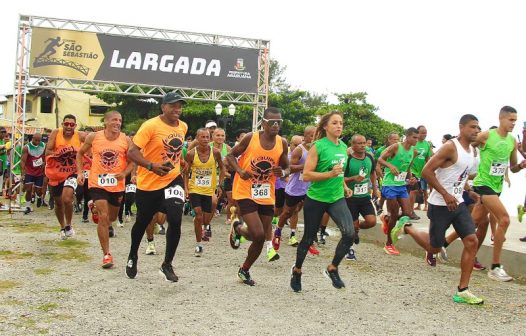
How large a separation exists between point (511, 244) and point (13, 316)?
24.5 feet

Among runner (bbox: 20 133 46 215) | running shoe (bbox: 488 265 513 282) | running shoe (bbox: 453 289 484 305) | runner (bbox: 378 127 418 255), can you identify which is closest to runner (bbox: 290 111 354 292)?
running shoe (bbox: 453 289 484 305)

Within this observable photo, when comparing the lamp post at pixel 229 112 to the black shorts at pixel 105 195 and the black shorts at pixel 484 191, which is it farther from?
the black shorts at pixel 484 191

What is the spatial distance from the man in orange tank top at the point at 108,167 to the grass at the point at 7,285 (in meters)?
1.41

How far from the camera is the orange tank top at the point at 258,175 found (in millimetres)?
6715

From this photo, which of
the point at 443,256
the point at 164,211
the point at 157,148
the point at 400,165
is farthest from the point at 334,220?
the point at 400,165

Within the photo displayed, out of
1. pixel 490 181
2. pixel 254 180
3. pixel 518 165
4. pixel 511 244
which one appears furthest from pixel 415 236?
pixel 511 244

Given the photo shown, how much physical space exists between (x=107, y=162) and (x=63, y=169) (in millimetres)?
1950

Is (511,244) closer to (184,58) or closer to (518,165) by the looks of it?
(518,165)

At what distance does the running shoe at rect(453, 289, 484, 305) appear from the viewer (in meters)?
6.01

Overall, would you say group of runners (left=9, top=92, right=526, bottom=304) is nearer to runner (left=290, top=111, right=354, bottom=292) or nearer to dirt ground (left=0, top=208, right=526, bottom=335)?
runner (left=290, top=111, right=354, bottom=292)

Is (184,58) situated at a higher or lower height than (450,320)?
higher

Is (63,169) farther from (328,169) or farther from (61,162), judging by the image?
(328,169)

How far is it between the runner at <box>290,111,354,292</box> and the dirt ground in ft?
1.16

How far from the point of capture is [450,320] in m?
5.39
